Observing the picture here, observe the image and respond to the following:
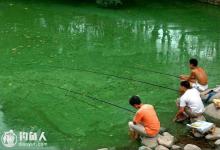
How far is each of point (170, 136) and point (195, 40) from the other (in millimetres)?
6863

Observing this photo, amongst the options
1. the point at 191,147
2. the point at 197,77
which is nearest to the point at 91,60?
the point at 197,77

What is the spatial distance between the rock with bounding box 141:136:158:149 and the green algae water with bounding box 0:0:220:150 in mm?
209

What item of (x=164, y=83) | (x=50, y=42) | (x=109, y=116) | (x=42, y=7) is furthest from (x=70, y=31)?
(x=109, y=116)

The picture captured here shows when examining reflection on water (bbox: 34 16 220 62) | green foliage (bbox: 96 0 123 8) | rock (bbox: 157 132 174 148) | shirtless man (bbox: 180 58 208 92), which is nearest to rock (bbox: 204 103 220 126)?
shirtless man (bbox: 180 58 208 92)

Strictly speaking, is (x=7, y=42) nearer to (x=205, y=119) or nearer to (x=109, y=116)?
(x=109, y=116)

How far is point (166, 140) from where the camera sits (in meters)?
6.89

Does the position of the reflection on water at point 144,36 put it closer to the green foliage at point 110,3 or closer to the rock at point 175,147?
the green foliage at point 110,3

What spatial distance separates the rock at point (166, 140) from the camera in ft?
22.2

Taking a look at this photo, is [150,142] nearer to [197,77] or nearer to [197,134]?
[197,134]

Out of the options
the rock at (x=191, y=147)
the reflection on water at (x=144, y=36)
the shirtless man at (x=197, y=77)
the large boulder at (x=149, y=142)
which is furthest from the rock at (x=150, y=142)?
the reflection on water at (x=144, y=36)

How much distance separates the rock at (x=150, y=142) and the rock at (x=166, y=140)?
64 mm

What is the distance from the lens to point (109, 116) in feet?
26.7

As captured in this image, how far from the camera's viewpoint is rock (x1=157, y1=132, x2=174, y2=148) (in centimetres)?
678

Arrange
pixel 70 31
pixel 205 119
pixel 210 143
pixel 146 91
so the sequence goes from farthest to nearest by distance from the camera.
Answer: pixel 70 31 < pixel 146 91 < pixel 205 119 < pixel 210 143
